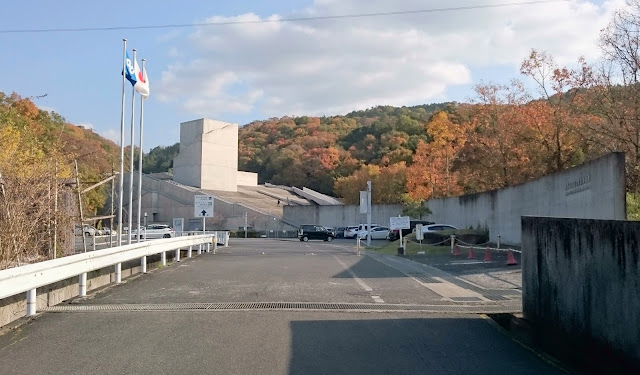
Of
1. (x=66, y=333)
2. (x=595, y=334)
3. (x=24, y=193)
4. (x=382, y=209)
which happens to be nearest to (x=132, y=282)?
(x=24, y=193)

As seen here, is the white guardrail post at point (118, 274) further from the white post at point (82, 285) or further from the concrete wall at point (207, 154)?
the concrete wall at point (207, 154)

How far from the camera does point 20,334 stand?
820 cm

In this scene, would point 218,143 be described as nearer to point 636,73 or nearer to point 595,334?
point 636,73

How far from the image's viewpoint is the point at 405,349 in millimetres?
7504

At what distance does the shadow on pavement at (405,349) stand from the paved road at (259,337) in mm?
13

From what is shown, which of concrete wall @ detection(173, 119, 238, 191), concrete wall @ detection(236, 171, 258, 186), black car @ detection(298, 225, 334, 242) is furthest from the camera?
concrete wall @ detection(236, 171, 258, 186)

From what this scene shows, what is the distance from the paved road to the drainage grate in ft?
0.12

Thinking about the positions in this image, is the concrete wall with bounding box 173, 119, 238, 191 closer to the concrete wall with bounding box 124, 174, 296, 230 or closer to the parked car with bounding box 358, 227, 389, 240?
the concrete wall with bounding box 124, 174, 296, 230

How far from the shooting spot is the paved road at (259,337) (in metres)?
6.72

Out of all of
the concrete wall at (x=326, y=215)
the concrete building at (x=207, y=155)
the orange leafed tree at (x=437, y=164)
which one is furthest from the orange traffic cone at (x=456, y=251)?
the concrete building at (x=207, y=155)

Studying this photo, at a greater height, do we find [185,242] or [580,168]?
[580,168]

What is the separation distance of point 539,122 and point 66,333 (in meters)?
33.3

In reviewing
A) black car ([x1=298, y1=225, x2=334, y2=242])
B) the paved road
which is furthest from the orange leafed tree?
the paved road

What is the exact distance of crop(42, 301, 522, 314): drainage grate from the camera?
34.3 ft
